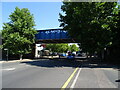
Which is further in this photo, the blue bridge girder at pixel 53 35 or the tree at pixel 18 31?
the blue bridge girder at pixel 53 35

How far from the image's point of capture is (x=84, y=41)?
2572cm

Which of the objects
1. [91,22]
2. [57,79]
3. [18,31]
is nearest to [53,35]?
[18,31]

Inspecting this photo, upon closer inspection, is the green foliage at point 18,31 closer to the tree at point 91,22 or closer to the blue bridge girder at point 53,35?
the blue bridge girder at point 53,35

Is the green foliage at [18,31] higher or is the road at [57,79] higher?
A: the green foliage at [18,31]

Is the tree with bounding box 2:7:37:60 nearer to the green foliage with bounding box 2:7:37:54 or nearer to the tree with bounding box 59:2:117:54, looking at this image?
the green foliage with bounding box 2:7:37:54

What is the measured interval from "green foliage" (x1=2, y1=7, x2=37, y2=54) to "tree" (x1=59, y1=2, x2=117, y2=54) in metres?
15.0

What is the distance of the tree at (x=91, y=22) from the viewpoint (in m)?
23.3

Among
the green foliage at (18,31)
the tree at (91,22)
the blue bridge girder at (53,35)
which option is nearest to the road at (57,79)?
the tree at (91,22)

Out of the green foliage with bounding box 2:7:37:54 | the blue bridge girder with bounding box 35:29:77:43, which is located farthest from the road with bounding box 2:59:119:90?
the blue bridge girder with bounding box 35:29:77:43

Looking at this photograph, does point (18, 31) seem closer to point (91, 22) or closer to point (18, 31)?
point (18, 31)

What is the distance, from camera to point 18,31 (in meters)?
39.1

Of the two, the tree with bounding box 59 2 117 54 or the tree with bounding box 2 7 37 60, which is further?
the tree with bounding box 2 7 37 60

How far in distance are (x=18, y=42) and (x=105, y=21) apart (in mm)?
20821

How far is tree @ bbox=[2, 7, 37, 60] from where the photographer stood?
123ft
